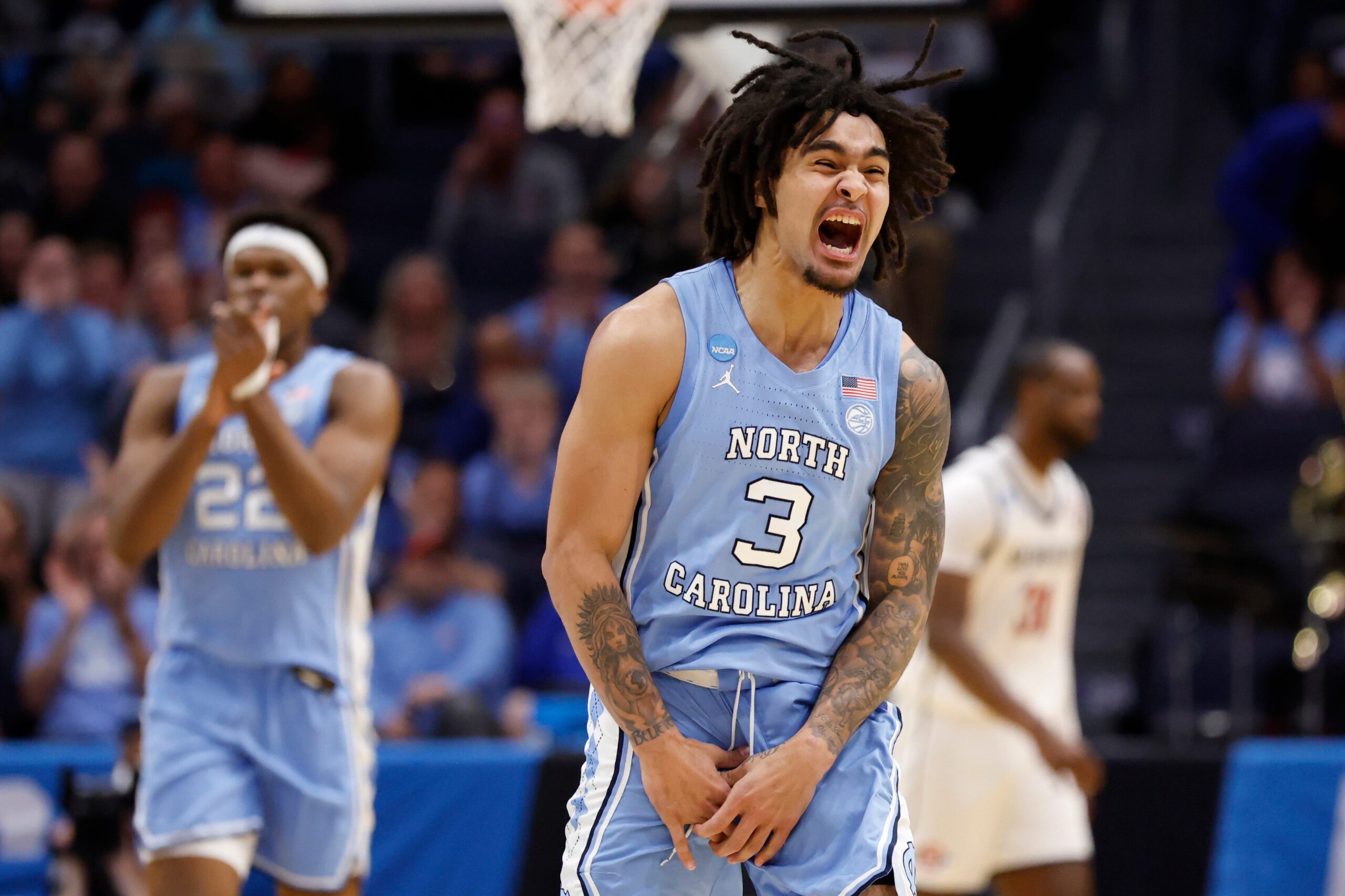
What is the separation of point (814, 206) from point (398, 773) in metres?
3.92

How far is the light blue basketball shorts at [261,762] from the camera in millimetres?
4527

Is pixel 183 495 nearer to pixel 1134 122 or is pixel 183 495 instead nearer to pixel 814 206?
pixel 814 206

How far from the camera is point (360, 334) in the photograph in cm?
1093

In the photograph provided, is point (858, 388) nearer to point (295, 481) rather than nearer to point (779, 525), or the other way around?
point (779, 525)

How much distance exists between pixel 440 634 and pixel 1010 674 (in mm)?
2972

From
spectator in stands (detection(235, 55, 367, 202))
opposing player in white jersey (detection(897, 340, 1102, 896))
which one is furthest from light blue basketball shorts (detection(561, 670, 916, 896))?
spectator in stands (detection(235, 55, 367, 202))

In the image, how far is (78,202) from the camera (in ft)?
37.2

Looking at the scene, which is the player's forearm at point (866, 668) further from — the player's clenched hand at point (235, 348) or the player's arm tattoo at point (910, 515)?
the player's clenched hand at point (235, 348)

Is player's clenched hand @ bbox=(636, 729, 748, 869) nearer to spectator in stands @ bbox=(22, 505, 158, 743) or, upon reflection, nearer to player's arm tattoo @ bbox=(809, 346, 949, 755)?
player's arm tattoo @ bbox=(809, 346, 949, 755)

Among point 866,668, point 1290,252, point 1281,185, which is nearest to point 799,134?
point 866,668

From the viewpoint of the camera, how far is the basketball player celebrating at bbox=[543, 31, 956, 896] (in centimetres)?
338

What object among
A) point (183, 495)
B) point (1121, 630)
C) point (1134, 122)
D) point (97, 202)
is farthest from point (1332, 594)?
point (97, 202)

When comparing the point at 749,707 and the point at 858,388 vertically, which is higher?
the point at 858,388

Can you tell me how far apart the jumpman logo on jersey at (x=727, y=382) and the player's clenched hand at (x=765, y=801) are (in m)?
0.68
